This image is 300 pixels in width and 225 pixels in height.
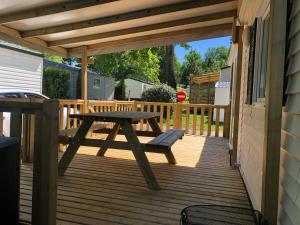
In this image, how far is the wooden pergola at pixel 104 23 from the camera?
14.4 ft

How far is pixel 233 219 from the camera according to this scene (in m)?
2.26

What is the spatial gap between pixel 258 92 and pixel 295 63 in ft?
4.91

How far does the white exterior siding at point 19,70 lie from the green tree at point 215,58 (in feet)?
115

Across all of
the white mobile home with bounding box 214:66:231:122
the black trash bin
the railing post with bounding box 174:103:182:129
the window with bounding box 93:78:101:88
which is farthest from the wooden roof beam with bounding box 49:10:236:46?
the window with bounding box 93:78:101:88

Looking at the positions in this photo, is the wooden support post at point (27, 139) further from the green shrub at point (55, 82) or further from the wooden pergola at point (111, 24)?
the green shrub at point (55, 82)

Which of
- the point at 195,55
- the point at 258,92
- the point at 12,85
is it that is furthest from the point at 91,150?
the point at 195,55

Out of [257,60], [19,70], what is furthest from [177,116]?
[19,70]

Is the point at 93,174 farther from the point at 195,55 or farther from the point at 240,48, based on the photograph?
the point at 195,55

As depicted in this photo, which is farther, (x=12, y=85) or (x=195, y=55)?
(x=195, y=55)

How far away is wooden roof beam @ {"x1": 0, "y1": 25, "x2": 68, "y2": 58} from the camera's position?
5102 mm

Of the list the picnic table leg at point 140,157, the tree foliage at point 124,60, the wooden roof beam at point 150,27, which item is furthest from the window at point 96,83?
the picnic table leg at point 140,157

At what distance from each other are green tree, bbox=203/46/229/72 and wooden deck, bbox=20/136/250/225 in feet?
137

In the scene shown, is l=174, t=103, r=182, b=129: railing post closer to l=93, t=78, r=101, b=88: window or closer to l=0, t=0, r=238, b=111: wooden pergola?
l=0, t=0, r=238, b=111: wooden pergola

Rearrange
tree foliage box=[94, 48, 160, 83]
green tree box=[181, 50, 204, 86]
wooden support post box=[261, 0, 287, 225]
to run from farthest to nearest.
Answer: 1. green tree box=[181, 50, 204, 86]
2. tree foliage box=[94, 48, 160, 83]
3. wooden support post box=[261, 0, 287, 225]
